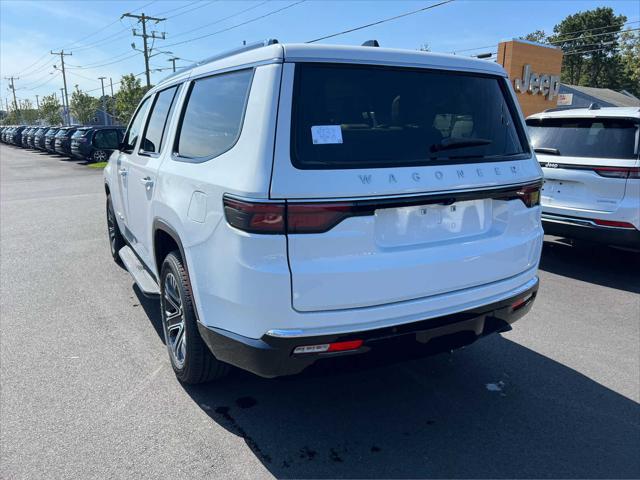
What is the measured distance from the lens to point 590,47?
221ft

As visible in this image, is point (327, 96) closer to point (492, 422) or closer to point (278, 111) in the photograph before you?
point (278, 111)

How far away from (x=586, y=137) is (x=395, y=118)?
4.21 metres

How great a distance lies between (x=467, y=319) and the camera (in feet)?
9.00

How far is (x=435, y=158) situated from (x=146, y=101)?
10.6 ft

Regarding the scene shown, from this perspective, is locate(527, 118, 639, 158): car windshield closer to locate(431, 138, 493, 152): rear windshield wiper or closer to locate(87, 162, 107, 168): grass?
locate(431, 138, 493, 152): rear windshield wiper

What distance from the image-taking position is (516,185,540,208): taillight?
293 centimetres

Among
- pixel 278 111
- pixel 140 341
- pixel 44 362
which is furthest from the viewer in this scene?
pixel 140 341

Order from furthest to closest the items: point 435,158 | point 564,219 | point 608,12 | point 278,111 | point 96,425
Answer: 1. point 608,12
2. point 564,219
3. point 96,425
4. point 435,158
5. point 278,111

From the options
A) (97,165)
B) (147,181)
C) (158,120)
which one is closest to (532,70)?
(97,165)

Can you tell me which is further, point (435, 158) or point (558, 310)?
point (558, 310)

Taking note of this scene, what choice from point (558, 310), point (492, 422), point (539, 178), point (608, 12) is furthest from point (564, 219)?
point (608, 12)

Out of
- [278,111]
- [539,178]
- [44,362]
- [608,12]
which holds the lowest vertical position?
[44,362]

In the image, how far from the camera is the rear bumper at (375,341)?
2.37 meters

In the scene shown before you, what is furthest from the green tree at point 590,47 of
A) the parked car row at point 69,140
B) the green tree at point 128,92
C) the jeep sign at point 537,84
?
the parked car row at point 69,140
